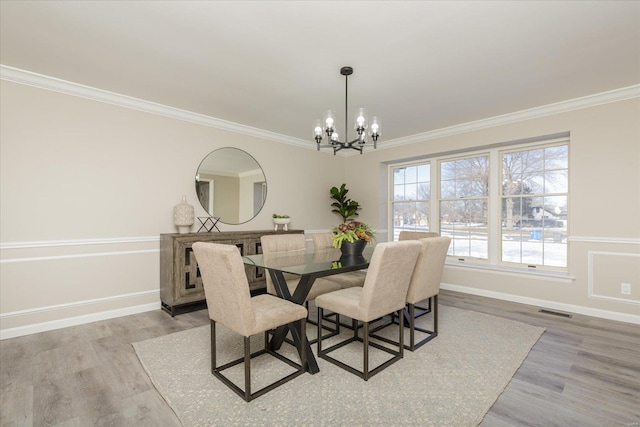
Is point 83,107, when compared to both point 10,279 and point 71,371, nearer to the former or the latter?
point 10,279

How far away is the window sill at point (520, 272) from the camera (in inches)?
151

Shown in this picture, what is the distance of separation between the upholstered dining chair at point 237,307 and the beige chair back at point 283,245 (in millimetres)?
1024

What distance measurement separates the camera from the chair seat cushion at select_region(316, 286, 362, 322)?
2279mm

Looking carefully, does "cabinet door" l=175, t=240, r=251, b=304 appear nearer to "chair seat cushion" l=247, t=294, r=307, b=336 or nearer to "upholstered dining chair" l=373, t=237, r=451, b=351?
"chair seat cushion" l=247, t=294, r=307, b=336

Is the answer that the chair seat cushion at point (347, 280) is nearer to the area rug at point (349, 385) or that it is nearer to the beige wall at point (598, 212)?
the area rug at point (349, 385)

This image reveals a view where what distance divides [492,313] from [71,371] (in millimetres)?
4141

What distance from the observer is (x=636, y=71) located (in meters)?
2.94

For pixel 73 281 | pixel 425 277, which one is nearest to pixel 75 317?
pixel 73 281

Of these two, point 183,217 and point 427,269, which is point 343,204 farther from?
point 427,269

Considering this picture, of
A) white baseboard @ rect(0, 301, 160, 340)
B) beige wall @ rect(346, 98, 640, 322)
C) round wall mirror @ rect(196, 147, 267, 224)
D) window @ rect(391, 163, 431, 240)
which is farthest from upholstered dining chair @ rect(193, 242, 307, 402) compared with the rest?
window @ rect(391, 163, 431, 240)

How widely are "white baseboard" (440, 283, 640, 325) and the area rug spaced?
4.29 ft

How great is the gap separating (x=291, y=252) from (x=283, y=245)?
0.13 metres

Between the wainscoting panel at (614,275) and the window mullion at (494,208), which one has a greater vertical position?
the window mullion at (494,208)

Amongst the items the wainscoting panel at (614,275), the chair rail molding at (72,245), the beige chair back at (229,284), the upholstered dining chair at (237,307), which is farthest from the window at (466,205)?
the chair rail molding at (72,245)
